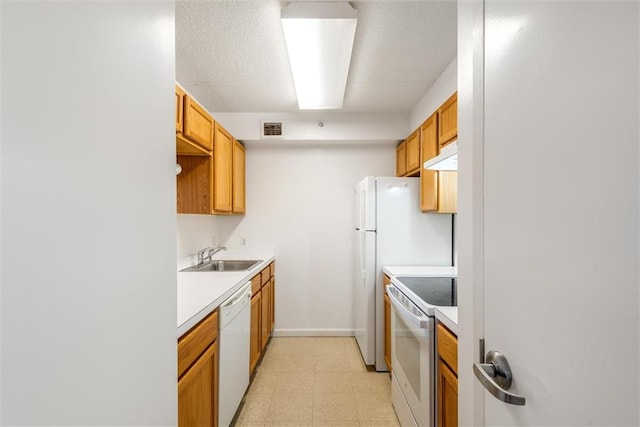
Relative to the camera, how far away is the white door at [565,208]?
39 cm

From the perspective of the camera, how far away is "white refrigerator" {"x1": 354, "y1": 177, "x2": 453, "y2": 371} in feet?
8.27

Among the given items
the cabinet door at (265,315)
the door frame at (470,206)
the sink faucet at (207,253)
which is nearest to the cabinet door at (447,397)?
the door frame at (470,206)

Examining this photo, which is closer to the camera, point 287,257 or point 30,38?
point 30,38

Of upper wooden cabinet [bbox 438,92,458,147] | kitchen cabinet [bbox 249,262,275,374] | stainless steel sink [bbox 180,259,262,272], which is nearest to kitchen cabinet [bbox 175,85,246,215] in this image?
stainless steel sink [bbox 180,259,262,272]

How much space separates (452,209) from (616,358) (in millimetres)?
1923

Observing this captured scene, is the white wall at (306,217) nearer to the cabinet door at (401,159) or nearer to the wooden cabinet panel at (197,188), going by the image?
the cabinet door at (401,159)

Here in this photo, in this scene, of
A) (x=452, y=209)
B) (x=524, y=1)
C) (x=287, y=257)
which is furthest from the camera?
(x=287, y=257)

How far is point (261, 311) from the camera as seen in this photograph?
2.58 metres

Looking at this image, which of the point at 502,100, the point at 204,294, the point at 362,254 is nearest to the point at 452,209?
the point at 362,254

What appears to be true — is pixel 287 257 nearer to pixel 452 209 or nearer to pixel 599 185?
pixel 452 209

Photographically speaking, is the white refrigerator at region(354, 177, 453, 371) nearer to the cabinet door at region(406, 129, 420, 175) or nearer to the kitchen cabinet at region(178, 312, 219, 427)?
the cabinet door at region(406, 129, 420, 175)

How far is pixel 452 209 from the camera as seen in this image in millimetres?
2197

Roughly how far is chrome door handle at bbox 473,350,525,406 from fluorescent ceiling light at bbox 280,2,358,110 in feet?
5.59

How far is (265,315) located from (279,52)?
90.1 inches
